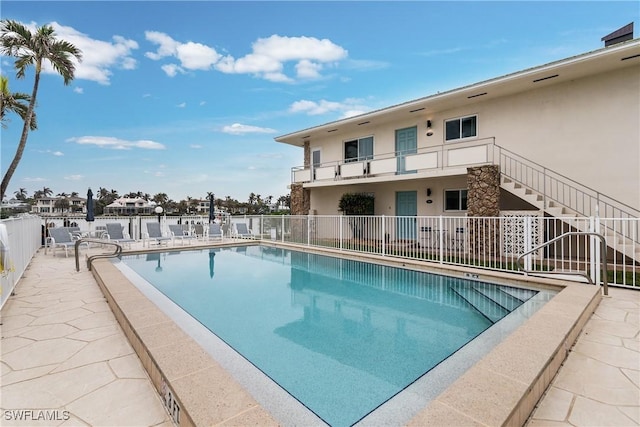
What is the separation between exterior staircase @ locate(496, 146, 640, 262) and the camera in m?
9.51

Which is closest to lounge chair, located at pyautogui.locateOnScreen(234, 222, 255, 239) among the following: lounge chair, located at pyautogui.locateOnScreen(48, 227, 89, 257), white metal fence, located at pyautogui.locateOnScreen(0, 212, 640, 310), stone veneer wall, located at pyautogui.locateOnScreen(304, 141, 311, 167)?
white metal fence, located at pyautogui.locateOnScreen(0, 212, 640, 310)

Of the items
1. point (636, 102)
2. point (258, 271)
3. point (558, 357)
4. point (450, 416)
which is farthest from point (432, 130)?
point (450, 416)

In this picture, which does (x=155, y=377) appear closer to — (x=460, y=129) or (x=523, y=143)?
(x=523, y=143)

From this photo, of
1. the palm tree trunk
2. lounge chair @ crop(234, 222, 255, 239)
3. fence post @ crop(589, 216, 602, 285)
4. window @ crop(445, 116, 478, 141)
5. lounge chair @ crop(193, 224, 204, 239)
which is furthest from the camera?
lounge chair @ crop(234, 222, 255, 239)

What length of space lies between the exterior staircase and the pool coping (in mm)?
6428

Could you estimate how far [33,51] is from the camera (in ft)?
49.1

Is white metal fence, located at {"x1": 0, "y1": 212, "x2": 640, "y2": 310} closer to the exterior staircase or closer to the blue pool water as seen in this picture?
the exterior staircase

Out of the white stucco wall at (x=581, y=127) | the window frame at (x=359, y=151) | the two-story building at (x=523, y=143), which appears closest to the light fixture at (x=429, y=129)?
the two-story building at (x=523, y=143)

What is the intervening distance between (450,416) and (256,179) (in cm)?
3539

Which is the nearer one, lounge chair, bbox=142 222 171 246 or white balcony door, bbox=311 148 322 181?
lounge chair, bbox=142 222 171 246

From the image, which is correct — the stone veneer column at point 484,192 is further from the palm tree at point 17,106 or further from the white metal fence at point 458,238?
the palm tree at point 17,106

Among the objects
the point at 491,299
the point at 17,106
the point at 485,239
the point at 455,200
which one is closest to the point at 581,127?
the point at 455,200

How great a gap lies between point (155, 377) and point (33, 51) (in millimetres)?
19625

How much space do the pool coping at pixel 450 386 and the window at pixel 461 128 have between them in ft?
31.8
